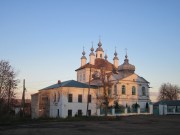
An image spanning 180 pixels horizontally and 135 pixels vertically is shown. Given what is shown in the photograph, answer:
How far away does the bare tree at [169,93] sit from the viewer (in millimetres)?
94938

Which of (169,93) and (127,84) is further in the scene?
(169,93)

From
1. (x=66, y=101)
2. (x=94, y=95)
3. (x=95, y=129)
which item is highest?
(x=94, y=95)

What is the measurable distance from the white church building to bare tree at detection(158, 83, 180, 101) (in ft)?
142

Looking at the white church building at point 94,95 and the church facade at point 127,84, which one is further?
the church facade at point 127,84

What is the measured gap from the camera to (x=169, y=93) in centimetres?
9594

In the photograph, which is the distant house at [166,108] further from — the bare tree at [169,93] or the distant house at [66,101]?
the bare tree at [169,93]

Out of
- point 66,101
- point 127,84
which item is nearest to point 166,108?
point 127,84

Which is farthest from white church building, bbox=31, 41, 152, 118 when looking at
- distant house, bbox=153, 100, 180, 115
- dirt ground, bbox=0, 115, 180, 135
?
dirt ground, bbox=0, 115, 180, 135

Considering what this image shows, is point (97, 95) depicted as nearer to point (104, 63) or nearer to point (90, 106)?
point (90, 106)

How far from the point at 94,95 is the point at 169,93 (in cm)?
5384

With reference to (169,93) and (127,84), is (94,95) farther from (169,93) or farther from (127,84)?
(169,93)

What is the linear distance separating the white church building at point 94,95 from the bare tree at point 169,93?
43.3m

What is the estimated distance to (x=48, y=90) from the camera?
51.7m

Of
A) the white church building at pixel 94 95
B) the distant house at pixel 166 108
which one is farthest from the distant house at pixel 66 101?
the distant house at pixel 166 108
